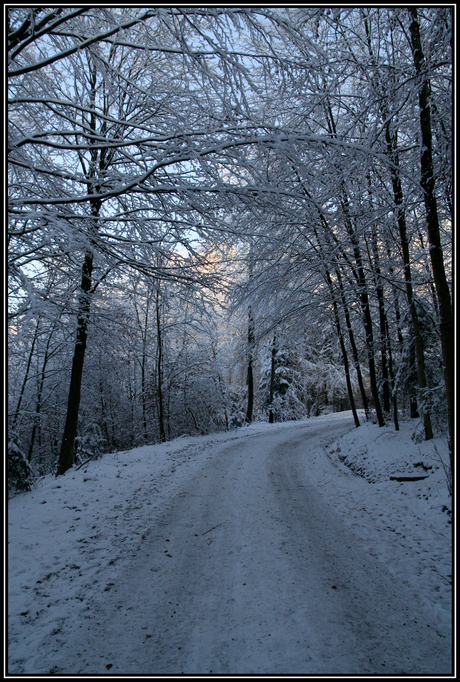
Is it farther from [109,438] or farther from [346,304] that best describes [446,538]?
[109,438]

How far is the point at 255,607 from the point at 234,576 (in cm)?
48

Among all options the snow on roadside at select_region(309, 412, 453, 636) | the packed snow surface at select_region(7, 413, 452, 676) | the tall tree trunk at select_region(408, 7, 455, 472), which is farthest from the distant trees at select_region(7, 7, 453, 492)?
the packed snow surface at select_region(7, 413, 452, 676)

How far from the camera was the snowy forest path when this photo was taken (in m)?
2.21

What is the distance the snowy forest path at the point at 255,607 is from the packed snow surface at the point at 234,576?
0.5 inches

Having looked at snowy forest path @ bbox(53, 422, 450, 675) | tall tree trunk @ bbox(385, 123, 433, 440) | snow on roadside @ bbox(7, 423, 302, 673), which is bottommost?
snow on roadside @ bbox(7, 423, 302, 673)

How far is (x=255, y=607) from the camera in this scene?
271 centimetres

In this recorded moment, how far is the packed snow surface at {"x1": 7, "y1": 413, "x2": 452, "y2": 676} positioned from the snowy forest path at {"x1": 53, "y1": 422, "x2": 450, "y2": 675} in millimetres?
12

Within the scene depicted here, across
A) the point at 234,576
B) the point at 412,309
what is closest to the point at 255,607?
the point at 234,576

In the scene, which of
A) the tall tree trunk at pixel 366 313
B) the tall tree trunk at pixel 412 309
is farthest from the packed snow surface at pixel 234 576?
the tall tree trunk at pixel 366 313

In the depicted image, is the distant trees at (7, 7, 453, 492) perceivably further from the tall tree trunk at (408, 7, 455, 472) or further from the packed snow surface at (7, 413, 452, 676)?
the packed snow surface at (7, 413, 452, 676)

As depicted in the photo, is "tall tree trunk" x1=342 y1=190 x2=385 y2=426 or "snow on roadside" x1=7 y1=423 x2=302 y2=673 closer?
"snow on roadside" x1=7 y1=423 x2=302 y2=673

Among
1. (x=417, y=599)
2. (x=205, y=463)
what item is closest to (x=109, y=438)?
(x=205, y=463)

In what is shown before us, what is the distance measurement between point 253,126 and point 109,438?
17.5m

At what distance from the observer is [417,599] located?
9.34 ft
